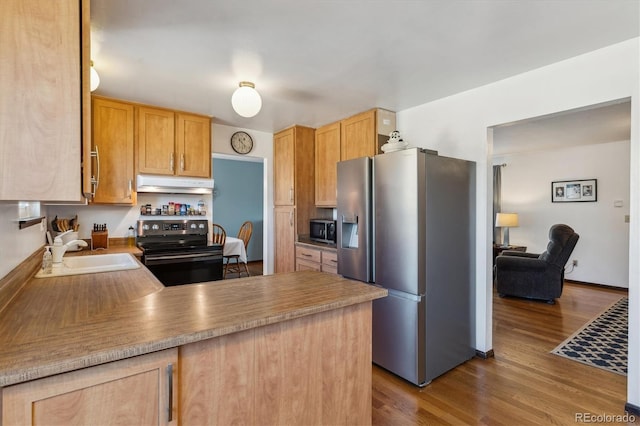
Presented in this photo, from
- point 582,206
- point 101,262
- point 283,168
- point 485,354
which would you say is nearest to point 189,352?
point 101,262

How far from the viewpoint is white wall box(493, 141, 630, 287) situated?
5.08 meters

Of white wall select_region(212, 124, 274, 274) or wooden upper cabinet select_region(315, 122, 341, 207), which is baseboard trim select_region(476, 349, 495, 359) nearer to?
wooden upper cabinet select_region(315, 122, 341, 207)

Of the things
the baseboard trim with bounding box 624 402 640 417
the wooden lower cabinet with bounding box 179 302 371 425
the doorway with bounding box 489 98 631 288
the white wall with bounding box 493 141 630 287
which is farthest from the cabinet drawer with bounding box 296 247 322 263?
the white wall with bounding box 493 141 630 287

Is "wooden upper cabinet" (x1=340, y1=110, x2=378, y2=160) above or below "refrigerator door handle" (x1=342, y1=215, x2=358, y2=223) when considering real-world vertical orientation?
above

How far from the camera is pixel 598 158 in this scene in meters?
5.29

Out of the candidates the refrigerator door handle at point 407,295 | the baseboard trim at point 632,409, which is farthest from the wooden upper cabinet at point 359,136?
the baseboard trim at point 632,409

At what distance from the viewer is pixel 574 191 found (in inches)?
218

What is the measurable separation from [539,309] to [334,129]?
11.3 ft

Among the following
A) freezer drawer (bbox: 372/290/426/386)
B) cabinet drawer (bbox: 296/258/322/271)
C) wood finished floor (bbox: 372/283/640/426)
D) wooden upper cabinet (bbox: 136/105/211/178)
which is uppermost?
wooden upper cabinet (bbox: 136/105/211/178)

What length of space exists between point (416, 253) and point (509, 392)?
1.15 metres

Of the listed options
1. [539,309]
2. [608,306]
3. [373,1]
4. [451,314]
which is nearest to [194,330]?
[373,1]

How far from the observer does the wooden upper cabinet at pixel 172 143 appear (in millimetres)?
3395

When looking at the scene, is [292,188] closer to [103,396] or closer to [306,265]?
[306,265]

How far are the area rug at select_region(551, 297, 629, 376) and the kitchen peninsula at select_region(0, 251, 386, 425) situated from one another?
7.73ft
